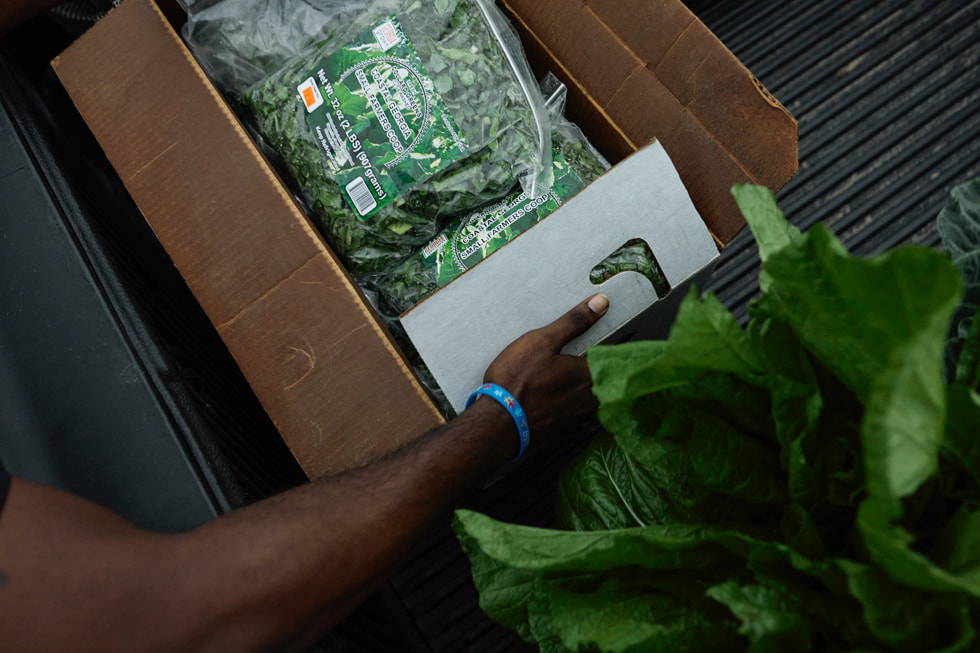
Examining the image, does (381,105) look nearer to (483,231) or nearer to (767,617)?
(483,231)

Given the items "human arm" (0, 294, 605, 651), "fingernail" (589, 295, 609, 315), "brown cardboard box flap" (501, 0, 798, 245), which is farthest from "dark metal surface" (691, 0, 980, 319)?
"human arm" (0, 294, 605, 651)

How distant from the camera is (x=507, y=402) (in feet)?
2.55

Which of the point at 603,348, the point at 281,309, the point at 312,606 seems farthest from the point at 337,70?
the point at 312,606

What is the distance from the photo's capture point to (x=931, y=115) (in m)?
1.32

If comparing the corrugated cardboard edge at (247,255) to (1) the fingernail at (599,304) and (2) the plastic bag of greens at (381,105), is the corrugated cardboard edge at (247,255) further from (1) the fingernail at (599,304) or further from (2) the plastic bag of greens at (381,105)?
(1) the fingernail at (599,304)

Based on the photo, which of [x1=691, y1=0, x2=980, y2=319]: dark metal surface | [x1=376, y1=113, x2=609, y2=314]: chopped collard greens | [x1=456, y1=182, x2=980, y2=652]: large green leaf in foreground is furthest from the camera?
[x1=691, y1=0, x2=980, y2=319]: dark metal surface

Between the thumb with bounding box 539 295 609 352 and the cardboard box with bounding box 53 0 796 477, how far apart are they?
175 mm

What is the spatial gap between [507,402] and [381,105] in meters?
0.42

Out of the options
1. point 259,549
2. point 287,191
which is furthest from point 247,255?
point 259,549

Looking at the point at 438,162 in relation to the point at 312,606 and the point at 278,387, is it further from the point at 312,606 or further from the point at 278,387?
the point at 312,606

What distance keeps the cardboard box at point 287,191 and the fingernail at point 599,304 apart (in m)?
0.20

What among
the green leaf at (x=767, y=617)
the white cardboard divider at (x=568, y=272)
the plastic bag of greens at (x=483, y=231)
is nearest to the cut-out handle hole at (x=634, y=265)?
the white cardboard divider at (x=568, y=272)

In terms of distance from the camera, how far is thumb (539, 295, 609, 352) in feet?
2.58

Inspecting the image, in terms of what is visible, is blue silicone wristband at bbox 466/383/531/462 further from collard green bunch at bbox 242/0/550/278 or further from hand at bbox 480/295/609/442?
collard green bunch at bbox 242/0/550/278
